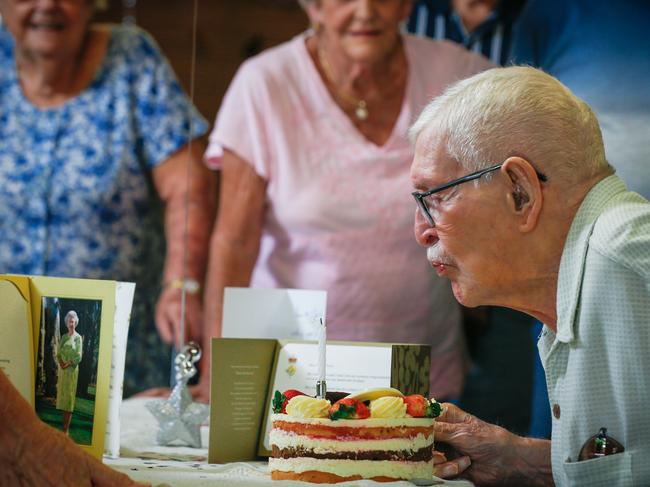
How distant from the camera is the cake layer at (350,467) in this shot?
4.17 feet

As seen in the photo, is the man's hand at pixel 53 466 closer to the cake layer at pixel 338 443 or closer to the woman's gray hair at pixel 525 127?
the cake layer at pixel 338 443

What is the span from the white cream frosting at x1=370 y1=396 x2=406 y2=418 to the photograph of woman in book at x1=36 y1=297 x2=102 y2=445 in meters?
0.41

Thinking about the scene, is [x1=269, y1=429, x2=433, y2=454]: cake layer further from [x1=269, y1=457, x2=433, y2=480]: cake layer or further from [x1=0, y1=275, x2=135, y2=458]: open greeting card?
[x1=0, y1=275, x2=135, y2=458]: open greeting card

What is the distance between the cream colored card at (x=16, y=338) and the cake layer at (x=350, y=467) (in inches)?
14.6

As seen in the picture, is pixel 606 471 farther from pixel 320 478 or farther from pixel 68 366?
pixel 68 366

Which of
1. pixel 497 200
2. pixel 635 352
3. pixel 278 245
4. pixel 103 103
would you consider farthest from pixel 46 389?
pixel 103 103

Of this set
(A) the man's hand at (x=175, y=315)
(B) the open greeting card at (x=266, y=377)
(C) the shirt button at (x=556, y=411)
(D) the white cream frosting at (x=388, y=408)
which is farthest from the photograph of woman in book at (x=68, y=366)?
(A) the man's hand at (x=175, y=315)

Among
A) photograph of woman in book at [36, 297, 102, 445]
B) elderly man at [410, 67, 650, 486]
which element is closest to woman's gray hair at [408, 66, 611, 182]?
elderly man at [410, 67, 650, 486]

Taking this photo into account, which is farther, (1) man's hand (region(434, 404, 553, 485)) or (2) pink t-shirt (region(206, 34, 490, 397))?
(2) pink t-shirt (region(206, 34, 490, 397))

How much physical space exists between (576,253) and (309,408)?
411 mm

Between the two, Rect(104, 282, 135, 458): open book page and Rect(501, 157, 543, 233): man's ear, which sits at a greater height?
Rect(501, 157, 543, 233): man's ear

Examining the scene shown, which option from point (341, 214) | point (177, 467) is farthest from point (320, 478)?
point (341, 214)

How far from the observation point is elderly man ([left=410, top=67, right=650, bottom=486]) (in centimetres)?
126

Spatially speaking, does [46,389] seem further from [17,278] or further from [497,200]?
[497,200]
